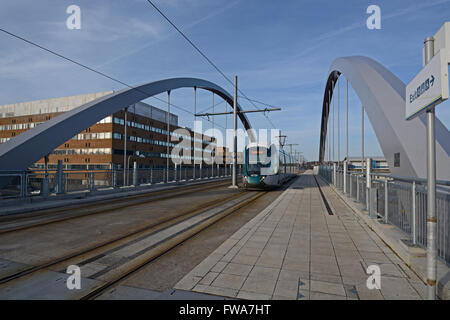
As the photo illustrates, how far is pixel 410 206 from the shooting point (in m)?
4.19

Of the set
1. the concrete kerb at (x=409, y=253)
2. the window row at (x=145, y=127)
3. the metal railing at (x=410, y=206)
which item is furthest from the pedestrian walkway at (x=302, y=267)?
the window row at (x=145, y=127)

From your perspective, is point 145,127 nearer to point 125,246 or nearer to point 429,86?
point 125,246

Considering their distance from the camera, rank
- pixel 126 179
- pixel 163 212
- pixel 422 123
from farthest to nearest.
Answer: pixel 126 179
pixel 163 212
pixel 422 123

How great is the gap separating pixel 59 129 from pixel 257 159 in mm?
10560

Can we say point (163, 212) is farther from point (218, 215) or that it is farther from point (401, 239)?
point (401, 239)

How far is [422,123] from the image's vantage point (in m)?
7.32

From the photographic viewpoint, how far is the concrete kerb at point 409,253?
9.03 feet

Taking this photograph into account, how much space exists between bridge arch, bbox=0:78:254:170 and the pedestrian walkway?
9.80 metres

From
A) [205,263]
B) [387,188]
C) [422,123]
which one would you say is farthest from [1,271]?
[422,123]

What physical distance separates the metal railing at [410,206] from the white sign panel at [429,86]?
45.1 inches

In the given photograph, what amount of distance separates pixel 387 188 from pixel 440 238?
2140 millimetres

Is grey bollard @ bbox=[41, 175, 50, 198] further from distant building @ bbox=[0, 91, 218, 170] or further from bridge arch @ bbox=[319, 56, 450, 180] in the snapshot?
distant building @ bbox=[0, 91, 218, 170]

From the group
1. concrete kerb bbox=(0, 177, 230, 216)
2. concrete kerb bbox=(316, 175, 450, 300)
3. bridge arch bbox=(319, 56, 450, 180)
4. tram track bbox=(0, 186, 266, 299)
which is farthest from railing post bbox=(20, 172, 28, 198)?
bridge arch bbox=(319, 56, 450, 180)

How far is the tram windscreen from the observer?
14812mm
